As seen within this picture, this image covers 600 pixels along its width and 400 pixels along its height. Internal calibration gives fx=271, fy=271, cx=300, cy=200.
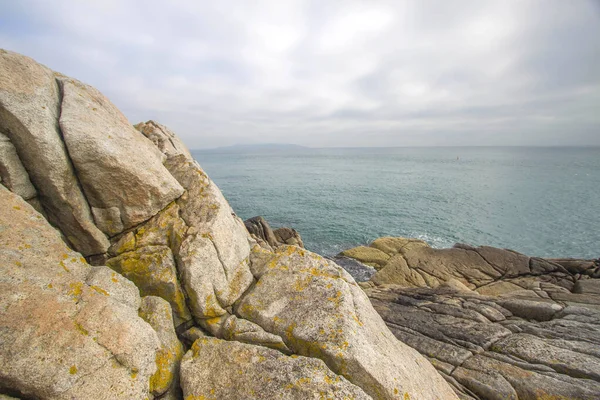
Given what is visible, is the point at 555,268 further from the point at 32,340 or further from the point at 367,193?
the point at 367,193

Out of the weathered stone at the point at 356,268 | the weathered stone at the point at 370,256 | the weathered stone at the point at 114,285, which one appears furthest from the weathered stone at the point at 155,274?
the weathered stone at the point at 370,256

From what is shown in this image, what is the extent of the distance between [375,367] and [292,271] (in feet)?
14.2

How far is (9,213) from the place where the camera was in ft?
24.5

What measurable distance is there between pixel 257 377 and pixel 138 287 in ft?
17.8

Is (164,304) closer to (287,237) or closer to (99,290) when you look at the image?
(99,290)

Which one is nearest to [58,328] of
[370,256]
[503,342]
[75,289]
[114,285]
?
[75,289]

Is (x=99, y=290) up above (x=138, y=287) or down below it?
above

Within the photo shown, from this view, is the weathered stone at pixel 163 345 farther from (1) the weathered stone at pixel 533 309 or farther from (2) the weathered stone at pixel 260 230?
(2) the weathered stone at pixel 260 230

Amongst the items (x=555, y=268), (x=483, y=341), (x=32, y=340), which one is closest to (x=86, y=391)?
(x=32, y=340)

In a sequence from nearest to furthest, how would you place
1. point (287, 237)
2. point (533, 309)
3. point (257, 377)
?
point (257, 377) → point (533, 309) → point (287, 237)

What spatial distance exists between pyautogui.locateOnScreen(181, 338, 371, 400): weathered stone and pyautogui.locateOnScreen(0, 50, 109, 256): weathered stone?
5945 mm

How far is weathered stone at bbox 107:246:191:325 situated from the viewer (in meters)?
9.40

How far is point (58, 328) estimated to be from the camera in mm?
5945

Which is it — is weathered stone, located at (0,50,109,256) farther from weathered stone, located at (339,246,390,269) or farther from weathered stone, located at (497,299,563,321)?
weathered stone, located at (339,246,390,269)
